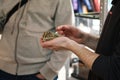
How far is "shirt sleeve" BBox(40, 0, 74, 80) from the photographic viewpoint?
1.59m

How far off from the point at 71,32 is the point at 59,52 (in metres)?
0.38

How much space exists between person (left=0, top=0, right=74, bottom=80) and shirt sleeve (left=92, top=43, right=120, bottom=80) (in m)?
0.73

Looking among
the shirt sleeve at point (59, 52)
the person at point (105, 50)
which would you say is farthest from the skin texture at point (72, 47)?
the shirt sleeve at point (59, 52)

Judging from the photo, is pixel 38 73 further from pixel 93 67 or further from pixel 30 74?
pixel 93 67

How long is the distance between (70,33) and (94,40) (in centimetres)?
14

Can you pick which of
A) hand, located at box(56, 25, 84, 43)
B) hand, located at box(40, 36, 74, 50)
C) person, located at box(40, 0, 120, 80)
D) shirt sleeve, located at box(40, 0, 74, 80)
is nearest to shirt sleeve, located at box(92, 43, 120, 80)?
person, located at box(40, 0, 120, 80)

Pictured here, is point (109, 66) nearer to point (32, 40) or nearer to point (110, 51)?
point (110, 51)

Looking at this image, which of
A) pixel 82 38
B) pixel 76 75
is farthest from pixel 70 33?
pixel 76 75

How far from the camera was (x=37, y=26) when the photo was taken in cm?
162

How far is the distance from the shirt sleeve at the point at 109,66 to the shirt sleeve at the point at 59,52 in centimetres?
72

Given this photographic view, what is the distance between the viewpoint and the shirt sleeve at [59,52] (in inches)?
62.6

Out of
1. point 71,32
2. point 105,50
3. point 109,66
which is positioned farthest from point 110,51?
point 71,32

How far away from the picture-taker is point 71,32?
1.32 meters

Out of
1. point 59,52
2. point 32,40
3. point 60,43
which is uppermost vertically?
point 60,43
